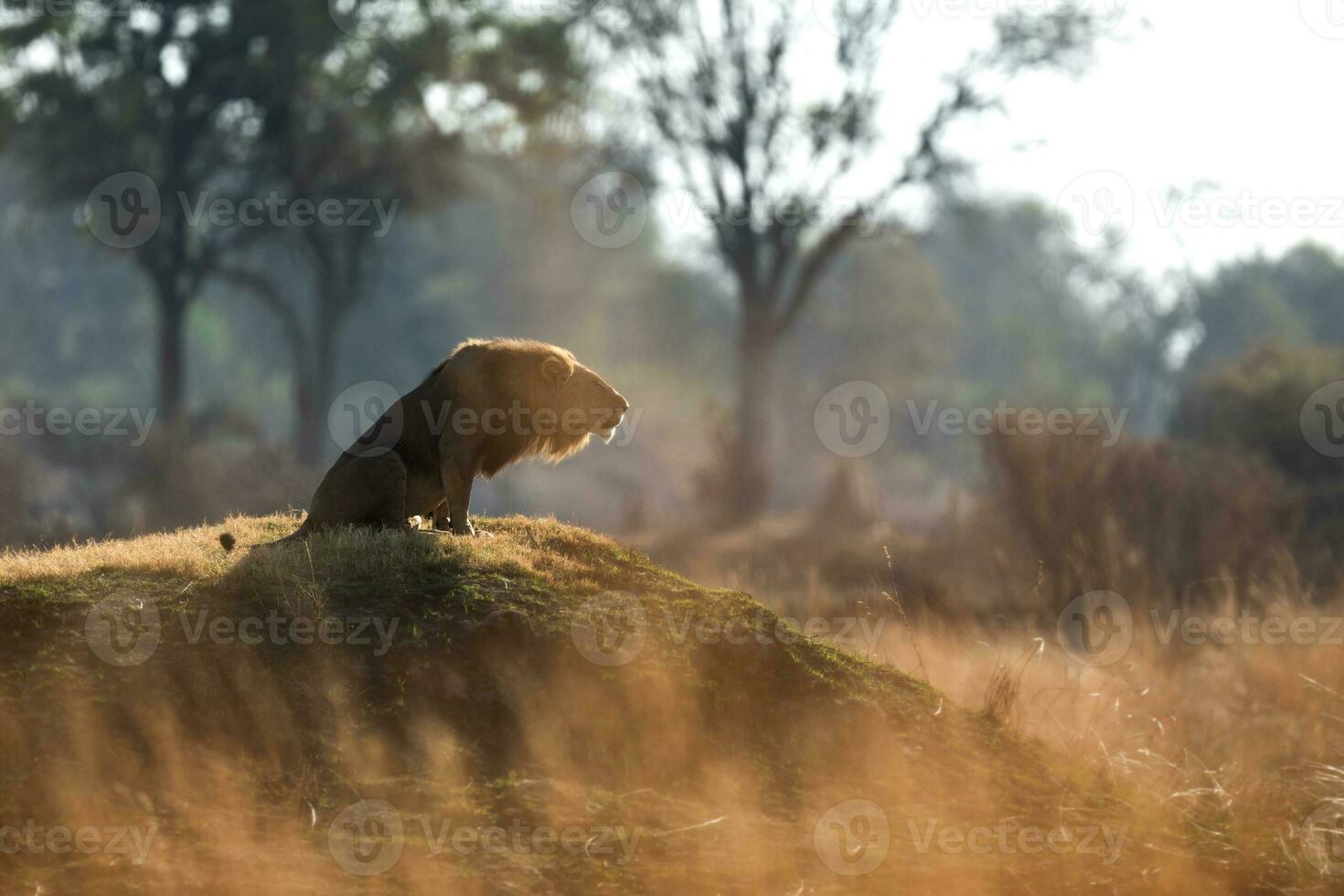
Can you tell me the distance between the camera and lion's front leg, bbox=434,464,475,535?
790 centimetres

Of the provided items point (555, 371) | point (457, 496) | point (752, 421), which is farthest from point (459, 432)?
point (752, 421)

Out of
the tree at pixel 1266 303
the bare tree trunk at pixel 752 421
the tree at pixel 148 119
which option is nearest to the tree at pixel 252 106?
the tree at pixel 148 119

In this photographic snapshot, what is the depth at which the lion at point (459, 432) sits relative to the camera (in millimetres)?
7879

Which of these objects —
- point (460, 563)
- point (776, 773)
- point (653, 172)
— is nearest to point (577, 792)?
point (776, 773)

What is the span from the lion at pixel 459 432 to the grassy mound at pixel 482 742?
0.30 meters

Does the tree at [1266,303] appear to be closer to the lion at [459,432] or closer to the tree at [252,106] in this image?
the tree at [252,106]

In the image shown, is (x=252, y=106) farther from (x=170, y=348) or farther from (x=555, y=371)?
(x=555, y=371)

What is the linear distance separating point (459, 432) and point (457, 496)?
0.37 metres

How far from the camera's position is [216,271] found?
96.7ft

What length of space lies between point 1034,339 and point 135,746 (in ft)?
233

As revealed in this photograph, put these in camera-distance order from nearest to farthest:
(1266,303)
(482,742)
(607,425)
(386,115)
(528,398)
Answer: (482,742) → (528,398) → (607,425) → (386,115) → (1266,303)

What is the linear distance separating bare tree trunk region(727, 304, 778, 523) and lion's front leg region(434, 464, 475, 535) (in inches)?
661

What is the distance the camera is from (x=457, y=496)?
7918 millimetres

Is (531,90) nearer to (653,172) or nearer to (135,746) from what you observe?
(653,172)
